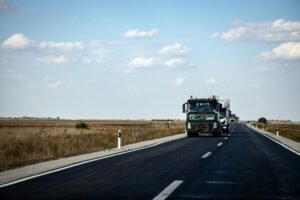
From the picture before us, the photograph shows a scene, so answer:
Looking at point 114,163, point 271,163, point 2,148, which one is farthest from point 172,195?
point 2,148

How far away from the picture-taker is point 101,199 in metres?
8.00

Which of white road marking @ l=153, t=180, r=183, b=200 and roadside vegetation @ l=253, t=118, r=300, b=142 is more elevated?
roadside vegetation @ l=253, t=118, r=300, b=142

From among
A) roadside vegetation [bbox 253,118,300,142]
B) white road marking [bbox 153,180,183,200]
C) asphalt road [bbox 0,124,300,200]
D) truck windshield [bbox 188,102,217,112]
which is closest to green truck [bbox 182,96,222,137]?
truck windshield [bbox 188,102,217,112]

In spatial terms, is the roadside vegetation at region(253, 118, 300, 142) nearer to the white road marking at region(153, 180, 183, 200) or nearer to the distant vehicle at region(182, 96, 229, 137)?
the distant vehicle at region(182, 96, 229, 137)

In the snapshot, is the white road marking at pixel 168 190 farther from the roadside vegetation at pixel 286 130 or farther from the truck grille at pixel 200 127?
the roadside vegetation at pixel 286 130

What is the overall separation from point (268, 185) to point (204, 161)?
5294mm

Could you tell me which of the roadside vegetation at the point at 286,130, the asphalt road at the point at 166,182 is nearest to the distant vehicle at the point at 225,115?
the roadside vegetation at the point at 286,130

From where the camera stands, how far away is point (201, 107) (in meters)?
35.2

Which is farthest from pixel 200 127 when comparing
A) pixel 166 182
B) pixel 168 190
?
pixel 168 190

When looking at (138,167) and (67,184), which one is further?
(138,167)

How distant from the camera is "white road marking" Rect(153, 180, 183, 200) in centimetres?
816

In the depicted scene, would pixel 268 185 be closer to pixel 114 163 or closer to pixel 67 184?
pixel 67 184

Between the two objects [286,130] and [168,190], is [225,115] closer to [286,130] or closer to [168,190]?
[286,130]

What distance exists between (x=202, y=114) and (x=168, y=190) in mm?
26211
